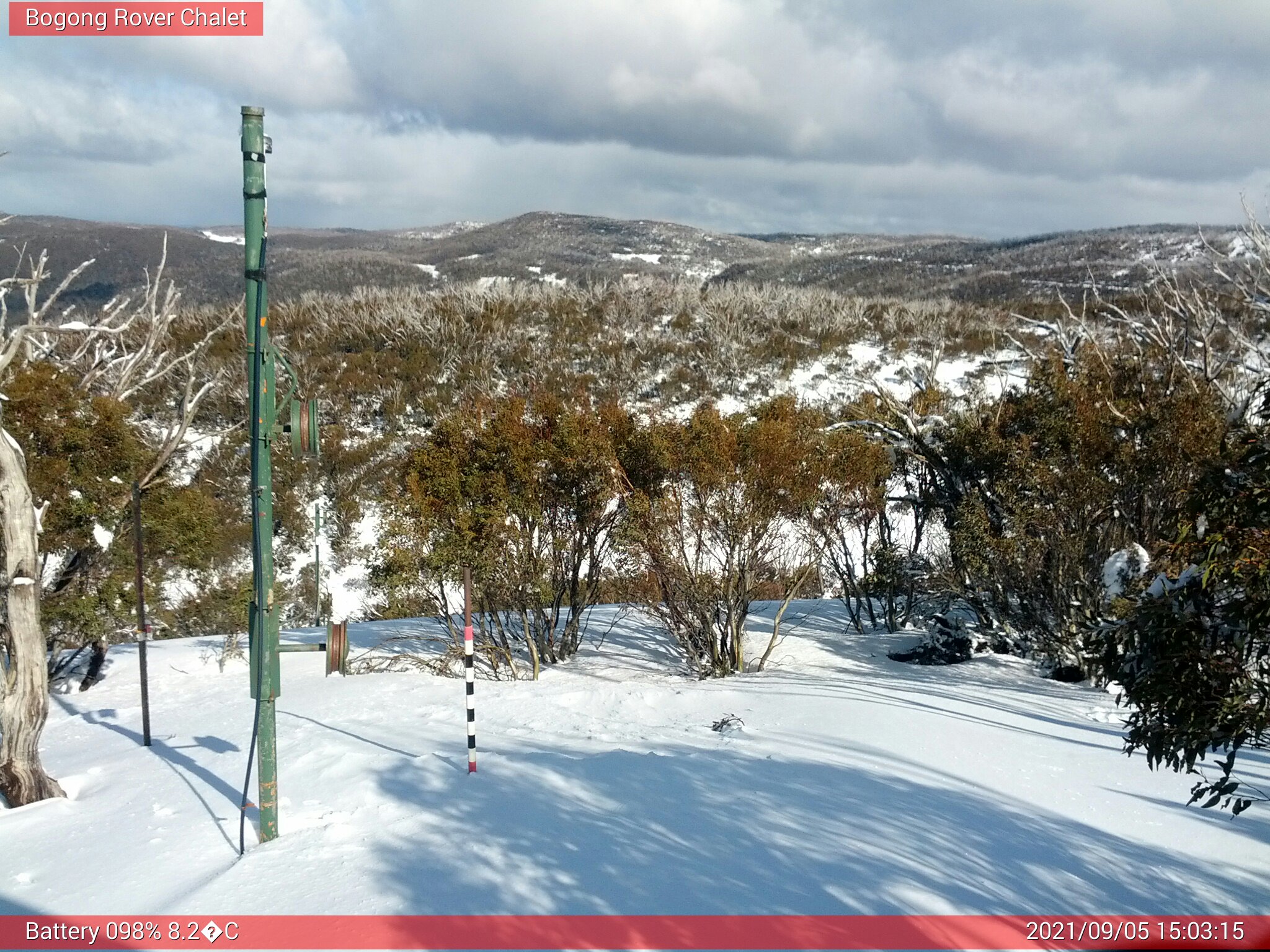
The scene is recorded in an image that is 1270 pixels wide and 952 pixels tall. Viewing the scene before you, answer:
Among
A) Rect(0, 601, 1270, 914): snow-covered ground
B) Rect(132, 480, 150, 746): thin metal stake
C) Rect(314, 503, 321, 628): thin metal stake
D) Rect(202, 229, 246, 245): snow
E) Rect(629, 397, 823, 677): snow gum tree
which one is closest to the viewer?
Rect(0, 601, 1270, 914): snow-covered ground

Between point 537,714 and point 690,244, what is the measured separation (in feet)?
434

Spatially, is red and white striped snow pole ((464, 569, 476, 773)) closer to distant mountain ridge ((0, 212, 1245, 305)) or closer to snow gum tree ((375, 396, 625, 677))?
snow gum tree ((375, 396, 625, 677))

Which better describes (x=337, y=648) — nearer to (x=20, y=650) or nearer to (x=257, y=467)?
(x=20, y=650)

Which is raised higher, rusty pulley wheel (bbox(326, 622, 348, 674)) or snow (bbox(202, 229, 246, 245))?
snow (bbox(202, 229, 246, 245))

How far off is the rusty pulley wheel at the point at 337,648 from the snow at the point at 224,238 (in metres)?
118

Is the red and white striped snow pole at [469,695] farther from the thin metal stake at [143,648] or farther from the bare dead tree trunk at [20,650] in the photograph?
the thin metal stake at [143,648]

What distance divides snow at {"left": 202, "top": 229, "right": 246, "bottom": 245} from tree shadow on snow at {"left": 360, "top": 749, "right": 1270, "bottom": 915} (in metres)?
125

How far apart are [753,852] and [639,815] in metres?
0.83

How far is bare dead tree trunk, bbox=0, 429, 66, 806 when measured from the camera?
660cm

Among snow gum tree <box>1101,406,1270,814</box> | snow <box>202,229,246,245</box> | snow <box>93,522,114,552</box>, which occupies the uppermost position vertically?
snow <box>202,229,246,245</box>

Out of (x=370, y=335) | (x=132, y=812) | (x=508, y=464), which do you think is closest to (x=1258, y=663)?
(x=132, y=812)

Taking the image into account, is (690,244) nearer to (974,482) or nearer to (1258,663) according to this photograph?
(974,482)

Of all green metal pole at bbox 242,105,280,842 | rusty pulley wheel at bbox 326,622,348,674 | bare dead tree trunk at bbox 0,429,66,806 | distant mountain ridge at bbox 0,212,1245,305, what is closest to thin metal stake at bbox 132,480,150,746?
bare dead tree trunk at bbox 0,429,66,806

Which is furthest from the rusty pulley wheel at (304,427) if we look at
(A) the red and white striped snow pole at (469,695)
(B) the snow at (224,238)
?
(B) the snow at (224,238)
